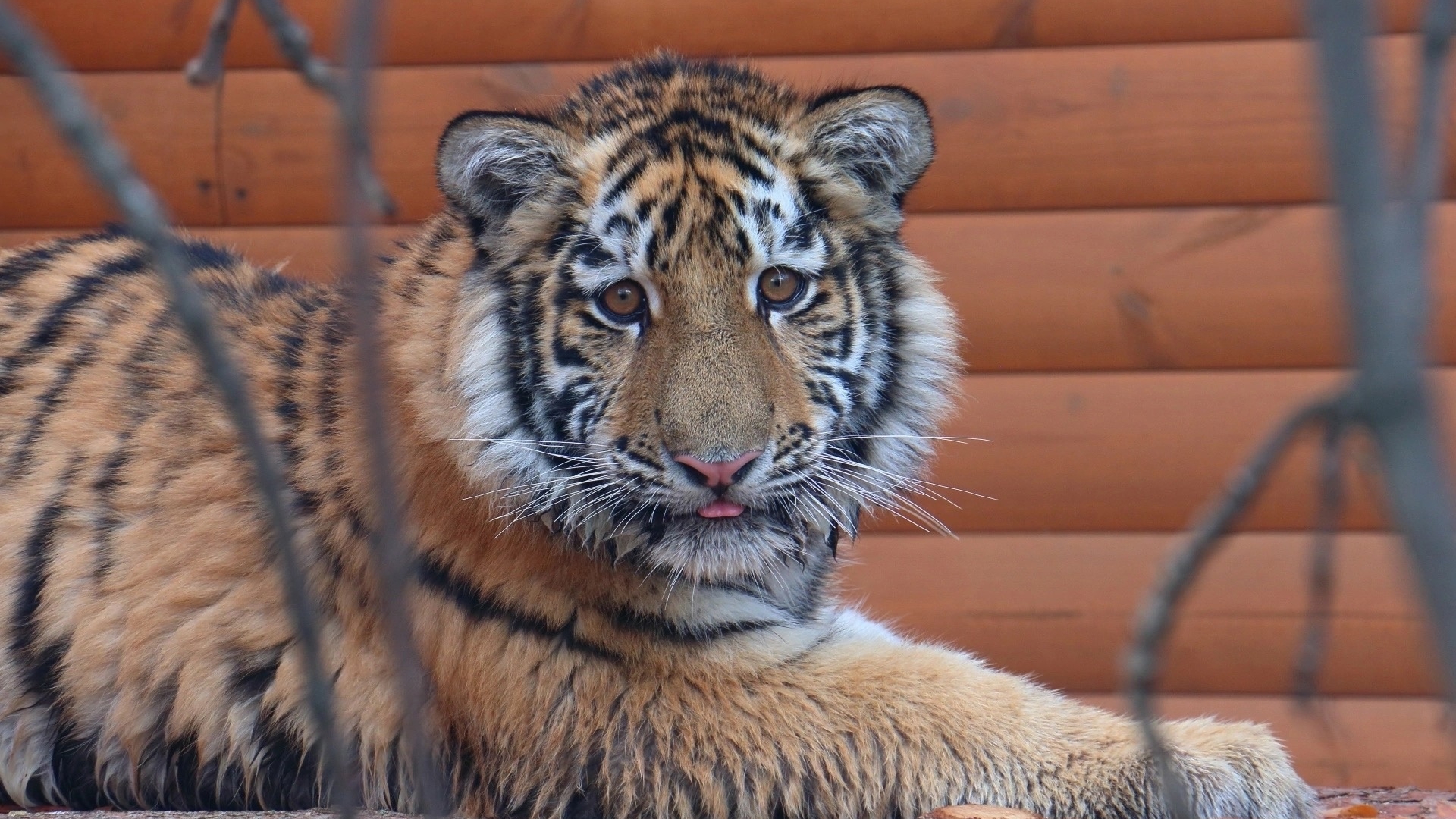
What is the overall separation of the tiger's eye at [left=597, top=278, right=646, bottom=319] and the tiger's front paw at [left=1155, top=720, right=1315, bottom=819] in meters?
0.99

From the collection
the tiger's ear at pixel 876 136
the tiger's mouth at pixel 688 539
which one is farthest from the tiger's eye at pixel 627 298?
the tiger's ear at pixel 876 136

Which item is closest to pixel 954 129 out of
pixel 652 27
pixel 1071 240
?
pixel 1071 240

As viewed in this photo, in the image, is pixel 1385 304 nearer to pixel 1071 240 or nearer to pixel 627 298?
pixel 627 298

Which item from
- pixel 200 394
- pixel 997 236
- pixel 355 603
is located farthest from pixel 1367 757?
pixel 200 394

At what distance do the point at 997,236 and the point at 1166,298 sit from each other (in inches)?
17.1

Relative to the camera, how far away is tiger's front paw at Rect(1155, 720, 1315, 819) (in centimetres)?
202

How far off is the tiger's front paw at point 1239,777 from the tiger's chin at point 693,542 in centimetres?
65

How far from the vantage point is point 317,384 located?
225 cm

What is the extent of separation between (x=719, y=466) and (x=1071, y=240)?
5.97ft

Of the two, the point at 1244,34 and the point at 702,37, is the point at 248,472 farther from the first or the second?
the point at 1244,34

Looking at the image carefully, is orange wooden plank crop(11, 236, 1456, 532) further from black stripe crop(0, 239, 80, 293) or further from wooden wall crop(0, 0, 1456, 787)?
black stripe crop(0, 239, 80, 293)

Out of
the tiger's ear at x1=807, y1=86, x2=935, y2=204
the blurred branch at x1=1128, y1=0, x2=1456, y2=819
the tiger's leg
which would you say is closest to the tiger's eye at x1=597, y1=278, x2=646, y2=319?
the tiger's ear at x1=807, y1=86, x2=935, y2=204

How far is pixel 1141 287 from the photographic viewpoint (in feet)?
11.4

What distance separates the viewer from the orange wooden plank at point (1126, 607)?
11.3 ft
